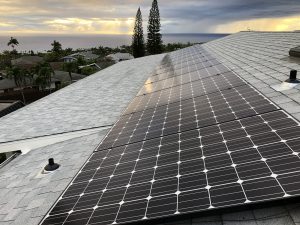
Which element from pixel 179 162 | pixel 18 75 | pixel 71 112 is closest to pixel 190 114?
pixel 179 162

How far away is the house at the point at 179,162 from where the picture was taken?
6.13m

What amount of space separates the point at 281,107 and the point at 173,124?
12.2 ft

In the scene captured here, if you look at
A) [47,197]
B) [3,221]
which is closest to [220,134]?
[47,197]

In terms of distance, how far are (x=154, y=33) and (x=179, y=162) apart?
95.6 m

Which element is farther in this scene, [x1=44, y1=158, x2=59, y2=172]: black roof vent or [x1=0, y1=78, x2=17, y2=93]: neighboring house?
→ [x1=0, y1=78, x2=17, y2=93]: neighboring house

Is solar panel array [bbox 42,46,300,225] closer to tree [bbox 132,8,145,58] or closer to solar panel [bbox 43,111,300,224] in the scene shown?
solar panel [bbox 43,111,300,224]

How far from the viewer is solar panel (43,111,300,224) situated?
620cm

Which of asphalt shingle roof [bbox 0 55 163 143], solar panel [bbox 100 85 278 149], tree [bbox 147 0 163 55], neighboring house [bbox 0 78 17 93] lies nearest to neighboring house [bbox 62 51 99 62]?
tree [bbox 147 0 163 55]

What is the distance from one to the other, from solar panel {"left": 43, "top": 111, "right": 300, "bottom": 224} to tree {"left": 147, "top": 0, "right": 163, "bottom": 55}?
92545 millimetres

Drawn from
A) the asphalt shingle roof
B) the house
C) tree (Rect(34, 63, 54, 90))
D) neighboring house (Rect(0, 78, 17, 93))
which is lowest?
neighboring house (Rect(0, 78, 17, 93))

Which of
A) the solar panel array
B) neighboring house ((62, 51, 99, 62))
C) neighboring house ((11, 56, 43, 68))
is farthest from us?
neighboring house ((62, 51, 99, 62))

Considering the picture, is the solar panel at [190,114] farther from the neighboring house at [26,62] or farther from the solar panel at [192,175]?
the neighboring house at [26,62]

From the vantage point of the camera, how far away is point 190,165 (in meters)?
7.83

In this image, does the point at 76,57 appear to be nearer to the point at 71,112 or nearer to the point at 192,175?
the point at 71,112
